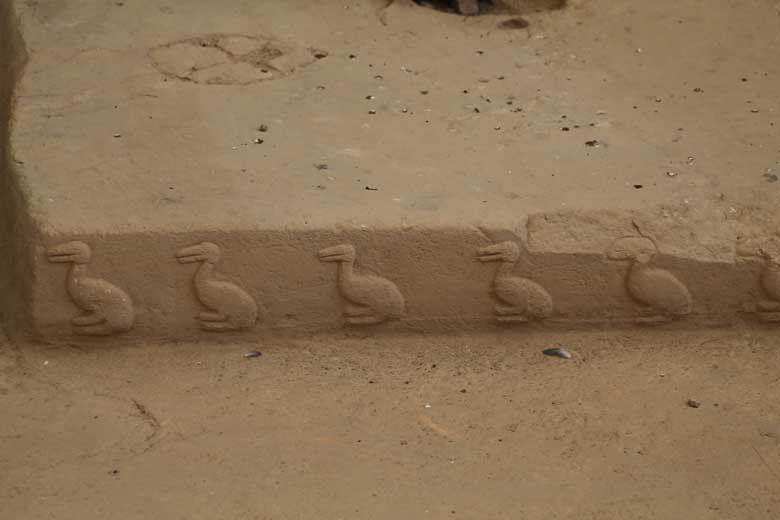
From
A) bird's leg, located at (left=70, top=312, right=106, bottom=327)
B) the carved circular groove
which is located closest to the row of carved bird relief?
bird's leg, located at (left=70, top=312, right=106, bottom=327)

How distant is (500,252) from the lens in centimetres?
394

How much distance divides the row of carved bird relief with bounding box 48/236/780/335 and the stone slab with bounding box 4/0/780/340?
0.7 inches

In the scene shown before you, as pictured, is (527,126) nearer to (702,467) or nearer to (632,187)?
(632,187)

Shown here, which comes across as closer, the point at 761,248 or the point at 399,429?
the point at 399,429

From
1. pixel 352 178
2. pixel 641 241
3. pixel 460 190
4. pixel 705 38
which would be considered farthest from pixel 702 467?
pixel 705 38

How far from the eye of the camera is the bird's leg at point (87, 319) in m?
3.93

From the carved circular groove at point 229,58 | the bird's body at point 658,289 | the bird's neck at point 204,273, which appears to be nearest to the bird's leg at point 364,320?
the bird's neck at point 204,273

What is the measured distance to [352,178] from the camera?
4113 millimetres

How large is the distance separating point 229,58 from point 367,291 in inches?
A: 52.1

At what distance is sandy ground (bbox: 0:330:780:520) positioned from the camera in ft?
11.2

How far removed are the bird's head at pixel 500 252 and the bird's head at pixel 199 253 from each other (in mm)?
799

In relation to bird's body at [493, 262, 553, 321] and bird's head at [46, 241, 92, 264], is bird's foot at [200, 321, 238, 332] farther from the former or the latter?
bird's body at [493, 262, 553, 321]

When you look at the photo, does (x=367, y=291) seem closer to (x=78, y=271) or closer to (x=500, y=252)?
(x=500, y=252)

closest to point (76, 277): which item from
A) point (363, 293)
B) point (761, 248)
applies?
point (363, 293)
